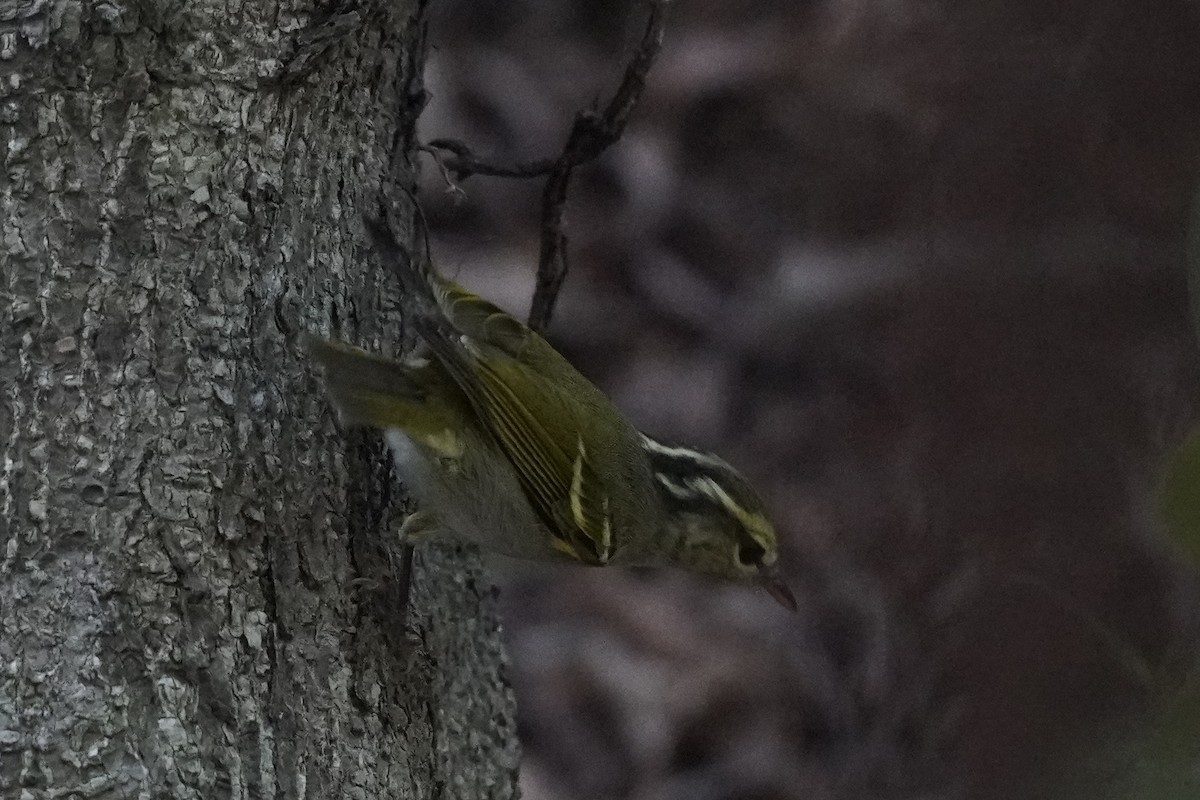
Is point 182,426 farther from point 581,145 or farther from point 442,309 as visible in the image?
point 581,145

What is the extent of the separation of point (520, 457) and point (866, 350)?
0.99 meters

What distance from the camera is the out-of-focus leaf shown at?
1171mm

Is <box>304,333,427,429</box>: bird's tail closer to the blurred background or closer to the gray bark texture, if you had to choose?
the gray bark texture

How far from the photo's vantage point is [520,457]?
6.22ft

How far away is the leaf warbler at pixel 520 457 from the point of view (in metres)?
1.78

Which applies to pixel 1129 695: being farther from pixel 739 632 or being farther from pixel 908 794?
pixel 739 632

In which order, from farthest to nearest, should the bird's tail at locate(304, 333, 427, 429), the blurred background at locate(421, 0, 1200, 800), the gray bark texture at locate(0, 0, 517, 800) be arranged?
the blurred background at locate(421, 0, 1200, 800) < the bird's tail at locate(304, 333, 427, 429) < the gray bark texture at locate(0, 0, 517, 800)

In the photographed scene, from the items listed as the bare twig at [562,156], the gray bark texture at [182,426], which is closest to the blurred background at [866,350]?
the bare twig at [562,156]

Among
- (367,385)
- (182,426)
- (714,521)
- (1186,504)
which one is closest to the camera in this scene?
(1186,504)

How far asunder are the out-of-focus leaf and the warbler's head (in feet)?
2.79

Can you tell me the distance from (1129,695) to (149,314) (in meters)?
1.25

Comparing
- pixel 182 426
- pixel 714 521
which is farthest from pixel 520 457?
pixel 182 426

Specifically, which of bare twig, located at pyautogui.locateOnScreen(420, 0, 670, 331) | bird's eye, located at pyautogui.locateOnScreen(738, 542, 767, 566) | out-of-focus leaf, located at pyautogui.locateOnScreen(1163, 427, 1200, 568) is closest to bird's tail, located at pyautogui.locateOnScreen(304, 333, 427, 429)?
bare twig, located at pyautogui.locateOnScreen(420, 0, 670, 331)

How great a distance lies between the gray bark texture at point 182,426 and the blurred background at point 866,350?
0.57 meters
